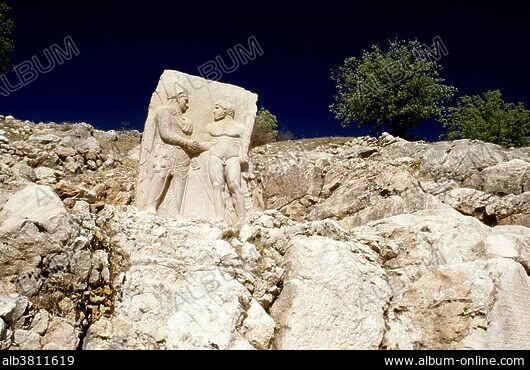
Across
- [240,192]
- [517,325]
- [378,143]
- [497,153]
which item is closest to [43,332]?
[240,192]

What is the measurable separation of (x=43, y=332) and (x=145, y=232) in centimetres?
256

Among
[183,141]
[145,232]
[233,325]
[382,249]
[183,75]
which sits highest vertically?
[183,75]

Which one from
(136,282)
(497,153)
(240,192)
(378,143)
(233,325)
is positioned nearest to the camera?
(233,325)

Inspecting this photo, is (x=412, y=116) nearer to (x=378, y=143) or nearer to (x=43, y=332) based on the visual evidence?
→ (x=378, y=143)

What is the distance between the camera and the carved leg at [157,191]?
30.1 feet

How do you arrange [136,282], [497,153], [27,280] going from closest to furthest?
[27,280] → [136,282] → [497,153]

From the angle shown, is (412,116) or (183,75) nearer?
(183,75)

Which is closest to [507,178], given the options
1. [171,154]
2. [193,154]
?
[193,154]

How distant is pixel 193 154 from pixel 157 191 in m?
1.20

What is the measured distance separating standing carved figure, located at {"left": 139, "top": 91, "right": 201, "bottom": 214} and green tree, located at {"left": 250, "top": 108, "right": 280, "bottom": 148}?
45.3 feet

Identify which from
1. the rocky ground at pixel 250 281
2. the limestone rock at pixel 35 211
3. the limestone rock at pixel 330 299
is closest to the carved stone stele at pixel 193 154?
the rocky ground at pixel 250 281

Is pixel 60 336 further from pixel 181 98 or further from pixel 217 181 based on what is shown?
pixel 181 98

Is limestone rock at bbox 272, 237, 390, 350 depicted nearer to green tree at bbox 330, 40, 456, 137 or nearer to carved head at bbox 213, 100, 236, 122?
carved head at bbox 213, 100, 236, 122

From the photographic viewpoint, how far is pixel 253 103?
33.8ft
